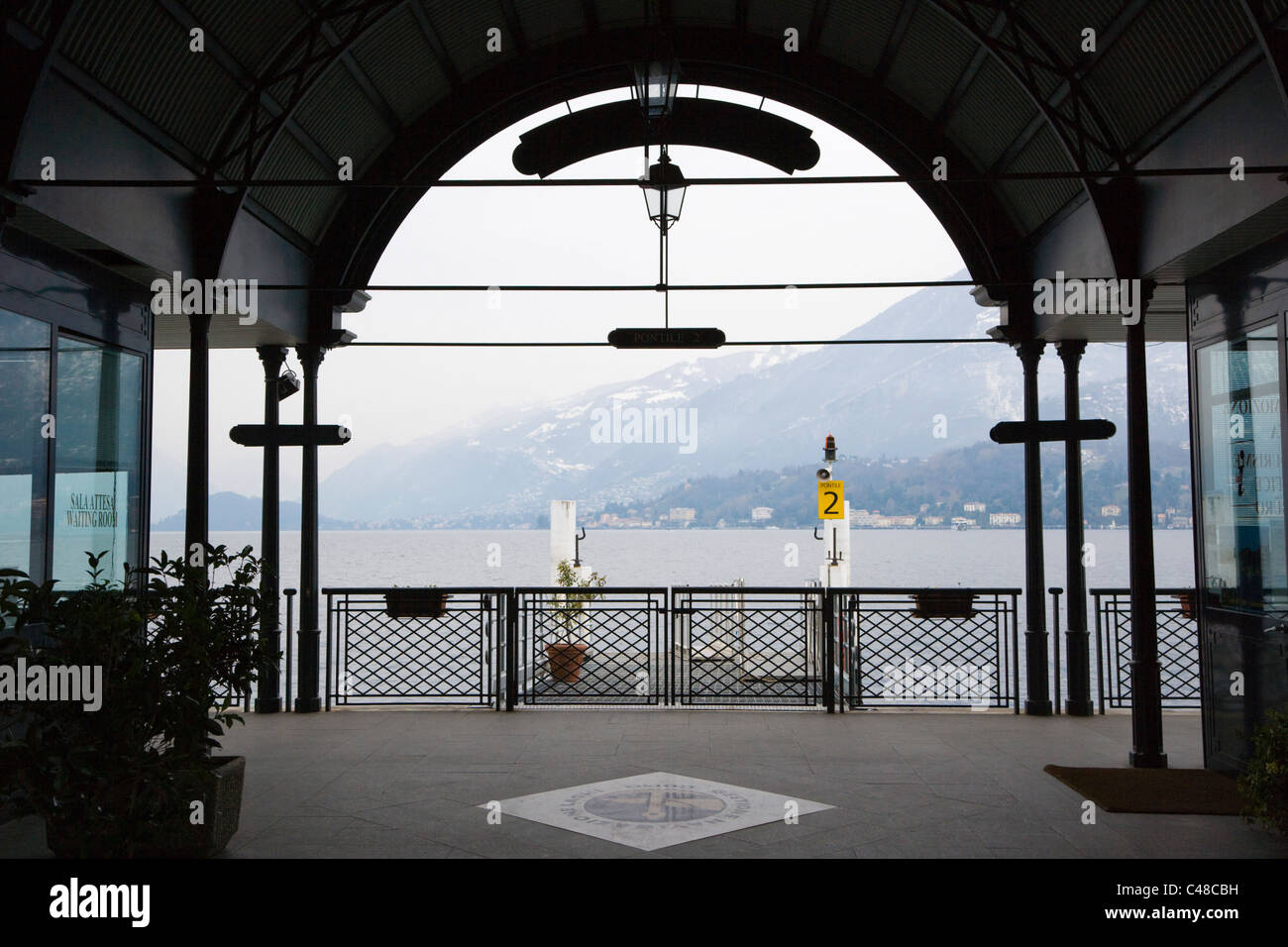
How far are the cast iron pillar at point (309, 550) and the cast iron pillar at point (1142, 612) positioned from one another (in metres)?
6.50

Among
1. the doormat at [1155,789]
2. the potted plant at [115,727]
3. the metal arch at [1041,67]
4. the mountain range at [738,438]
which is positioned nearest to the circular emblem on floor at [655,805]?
the potted plant at [115,727]

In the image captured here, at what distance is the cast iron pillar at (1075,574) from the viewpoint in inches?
351

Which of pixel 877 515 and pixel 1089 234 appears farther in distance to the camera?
pixel 877 515

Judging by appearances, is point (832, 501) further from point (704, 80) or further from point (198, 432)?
point (198, 432)

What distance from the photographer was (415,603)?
925 centimetres

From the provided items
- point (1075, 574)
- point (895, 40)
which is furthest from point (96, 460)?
point (1075, 574)

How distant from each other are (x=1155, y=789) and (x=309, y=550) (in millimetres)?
6983

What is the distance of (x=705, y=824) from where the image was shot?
5410 mm

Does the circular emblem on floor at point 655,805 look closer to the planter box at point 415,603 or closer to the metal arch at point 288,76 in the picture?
the planter box at point 415,603

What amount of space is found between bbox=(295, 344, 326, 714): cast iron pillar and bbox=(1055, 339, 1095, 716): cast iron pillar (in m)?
6.58

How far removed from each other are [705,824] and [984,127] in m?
6.40
